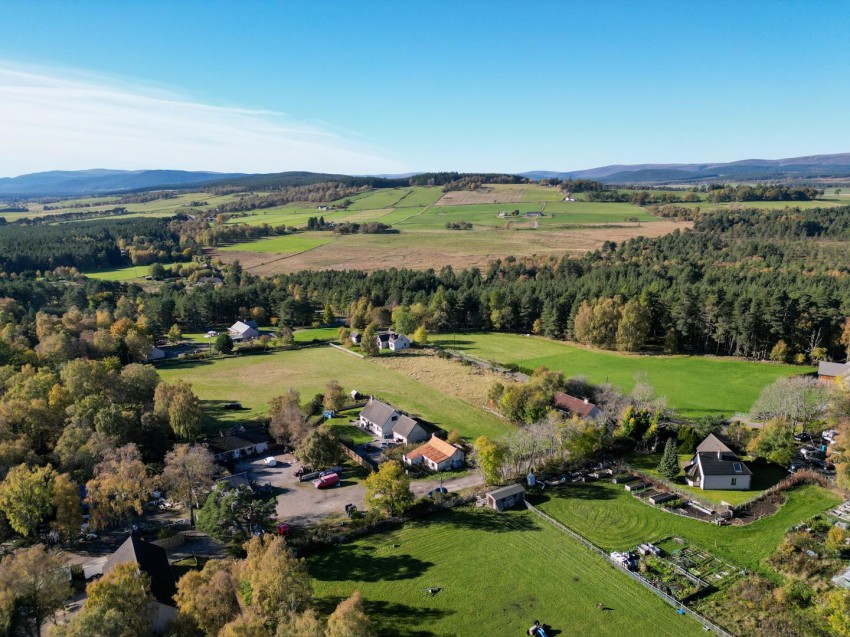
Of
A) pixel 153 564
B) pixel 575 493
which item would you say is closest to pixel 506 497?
pixel 575 493

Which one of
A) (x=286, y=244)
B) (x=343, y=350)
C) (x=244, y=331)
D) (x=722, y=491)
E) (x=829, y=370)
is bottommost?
(x=722, y=491)

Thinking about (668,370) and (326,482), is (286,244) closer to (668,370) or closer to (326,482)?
(668,370)

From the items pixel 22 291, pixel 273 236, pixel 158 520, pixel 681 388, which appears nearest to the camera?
pixel 158 520

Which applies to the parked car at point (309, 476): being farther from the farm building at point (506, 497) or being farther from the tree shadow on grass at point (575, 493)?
the tree shadow on grass at point (575, 493)

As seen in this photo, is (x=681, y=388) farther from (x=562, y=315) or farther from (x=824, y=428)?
(x=562, y=315)

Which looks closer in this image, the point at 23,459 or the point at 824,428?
the point at 23,459

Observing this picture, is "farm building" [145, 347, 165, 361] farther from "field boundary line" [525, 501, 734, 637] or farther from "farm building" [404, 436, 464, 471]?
"field boundary line" [525, 501, 734, 637]

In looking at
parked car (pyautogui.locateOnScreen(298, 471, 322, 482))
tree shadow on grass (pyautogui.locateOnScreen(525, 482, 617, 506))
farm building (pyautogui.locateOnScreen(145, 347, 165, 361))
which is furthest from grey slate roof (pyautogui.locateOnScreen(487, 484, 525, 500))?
farm building (pyautogui.locateOnScreen(145, 347, 165, 361))

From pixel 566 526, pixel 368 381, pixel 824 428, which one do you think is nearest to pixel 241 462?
pixel 368 381
